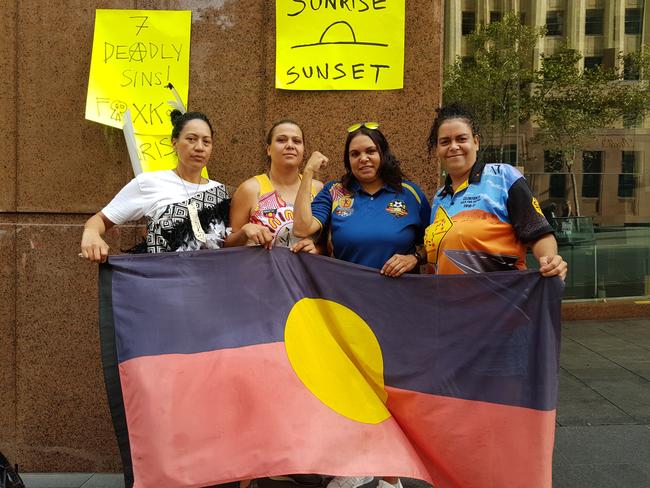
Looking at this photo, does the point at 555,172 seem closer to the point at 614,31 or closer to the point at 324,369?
the point at 614,31

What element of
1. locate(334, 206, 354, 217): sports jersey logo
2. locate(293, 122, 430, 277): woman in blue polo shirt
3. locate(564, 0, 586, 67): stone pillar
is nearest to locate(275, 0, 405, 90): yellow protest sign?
locate(293, 122, 430, 277): woman in blue polo shirt

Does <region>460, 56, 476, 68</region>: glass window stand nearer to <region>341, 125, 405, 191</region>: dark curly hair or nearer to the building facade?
the building facade

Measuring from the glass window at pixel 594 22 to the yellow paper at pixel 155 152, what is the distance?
6311 millimetres

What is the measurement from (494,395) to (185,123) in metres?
2.01

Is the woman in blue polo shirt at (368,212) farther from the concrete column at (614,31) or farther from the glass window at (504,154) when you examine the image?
the concrete column at (614,31)

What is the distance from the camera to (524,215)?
271cm

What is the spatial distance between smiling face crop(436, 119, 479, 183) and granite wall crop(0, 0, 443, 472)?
1.11m

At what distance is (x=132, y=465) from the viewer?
9.27 feet

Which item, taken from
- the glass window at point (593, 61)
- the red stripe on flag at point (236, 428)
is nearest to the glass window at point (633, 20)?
the glass window at point (593, 61)

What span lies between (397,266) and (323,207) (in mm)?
524

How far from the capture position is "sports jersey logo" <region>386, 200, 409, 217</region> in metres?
3.08

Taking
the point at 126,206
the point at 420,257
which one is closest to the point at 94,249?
the point at 126,206

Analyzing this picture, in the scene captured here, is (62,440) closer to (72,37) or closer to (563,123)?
(72,37)

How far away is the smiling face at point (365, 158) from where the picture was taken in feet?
10.1
